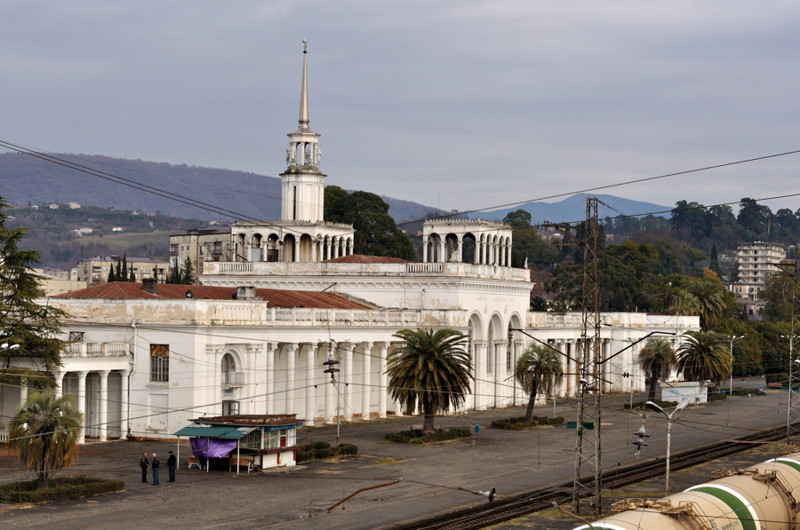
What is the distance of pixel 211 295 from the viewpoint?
79125 millimetres

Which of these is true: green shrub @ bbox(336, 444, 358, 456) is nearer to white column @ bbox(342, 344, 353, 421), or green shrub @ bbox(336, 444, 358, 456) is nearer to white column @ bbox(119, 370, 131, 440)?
white column @ bbox(119, 370, 131, 440)

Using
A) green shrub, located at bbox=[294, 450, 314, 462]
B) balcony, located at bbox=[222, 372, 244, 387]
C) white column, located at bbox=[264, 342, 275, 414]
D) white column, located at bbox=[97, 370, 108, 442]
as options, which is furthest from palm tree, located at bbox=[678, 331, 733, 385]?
white column, located at bbox=[97, 370, 108, 442]

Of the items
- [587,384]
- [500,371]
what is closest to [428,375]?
[587,384]

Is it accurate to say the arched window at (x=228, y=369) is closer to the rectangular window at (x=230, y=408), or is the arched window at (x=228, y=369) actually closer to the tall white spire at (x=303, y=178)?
the rectangular window at (x=230, y=408)

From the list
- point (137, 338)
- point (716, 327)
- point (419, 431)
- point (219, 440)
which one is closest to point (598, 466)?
point (219, 440)

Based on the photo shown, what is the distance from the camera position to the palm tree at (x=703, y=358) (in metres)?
103

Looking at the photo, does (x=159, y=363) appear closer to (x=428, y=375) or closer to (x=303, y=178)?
(x=428, y=375)

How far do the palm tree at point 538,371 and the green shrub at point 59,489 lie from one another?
36.2 m

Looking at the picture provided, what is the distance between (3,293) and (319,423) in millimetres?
23035

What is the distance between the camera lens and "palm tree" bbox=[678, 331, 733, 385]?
102938 mm

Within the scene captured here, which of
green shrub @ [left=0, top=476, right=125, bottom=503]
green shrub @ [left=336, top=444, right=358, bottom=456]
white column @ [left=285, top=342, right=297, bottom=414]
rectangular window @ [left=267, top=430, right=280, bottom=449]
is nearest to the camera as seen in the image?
green shrub @ [left=0, top=476, right=125, bottom=503]

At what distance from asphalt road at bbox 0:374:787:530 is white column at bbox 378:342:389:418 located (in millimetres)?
3176

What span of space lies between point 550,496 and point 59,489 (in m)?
20.4

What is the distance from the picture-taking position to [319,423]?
79500mm
